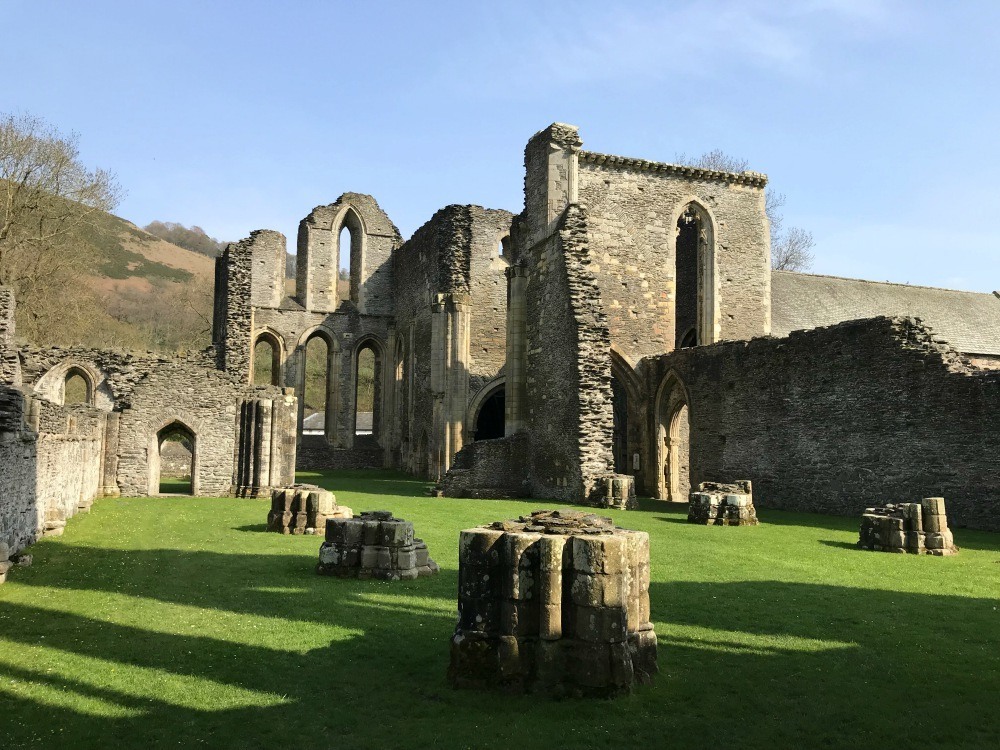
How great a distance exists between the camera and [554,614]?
180 inches

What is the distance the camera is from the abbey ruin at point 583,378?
47.0ft

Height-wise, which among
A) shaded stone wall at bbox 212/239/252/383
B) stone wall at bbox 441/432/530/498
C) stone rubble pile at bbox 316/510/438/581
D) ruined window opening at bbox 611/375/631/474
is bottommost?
stone rubble pile at bbox 316/510/438/581

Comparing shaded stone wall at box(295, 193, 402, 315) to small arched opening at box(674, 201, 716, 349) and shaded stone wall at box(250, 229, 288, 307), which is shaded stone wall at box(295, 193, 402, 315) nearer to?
shaded stone wall at box(250, 229, 288, 307)

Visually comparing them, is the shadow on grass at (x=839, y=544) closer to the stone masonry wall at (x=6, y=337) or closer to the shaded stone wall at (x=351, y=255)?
the stone masonry wall at (x=6, y=337)

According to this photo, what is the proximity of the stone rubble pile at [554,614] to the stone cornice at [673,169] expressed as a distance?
19.1m

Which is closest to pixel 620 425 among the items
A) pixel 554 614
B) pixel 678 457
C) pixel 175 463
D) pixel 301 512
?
pixel 678 457

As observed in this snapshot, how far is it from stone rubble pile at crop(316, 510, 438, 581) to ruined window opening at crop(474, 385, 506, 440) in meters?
20.3

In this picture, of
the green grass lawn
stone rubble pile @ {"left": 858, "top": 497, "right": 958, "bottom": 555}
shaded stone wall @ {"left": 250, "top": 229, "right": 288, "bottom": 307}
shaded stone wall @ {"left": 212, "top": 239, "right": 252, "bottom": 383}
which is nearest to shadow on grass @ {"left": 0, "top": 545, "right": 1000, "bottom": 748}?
the green grass lawn

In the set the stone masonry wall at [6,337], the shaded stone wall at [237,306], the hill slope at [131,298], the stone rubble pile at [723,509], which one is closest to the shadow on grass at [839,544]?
the stone rubble pile at [723,509]

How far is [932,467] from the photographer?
1416 cm

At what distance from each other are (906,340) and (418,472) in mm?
17230

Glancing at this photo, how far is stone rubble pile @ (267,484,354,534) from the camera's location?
11391 millimetres

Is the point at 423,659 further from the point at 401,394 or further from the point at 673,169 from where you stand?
the point at 401,394

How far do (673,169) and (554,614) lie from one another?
21378 millimetres
